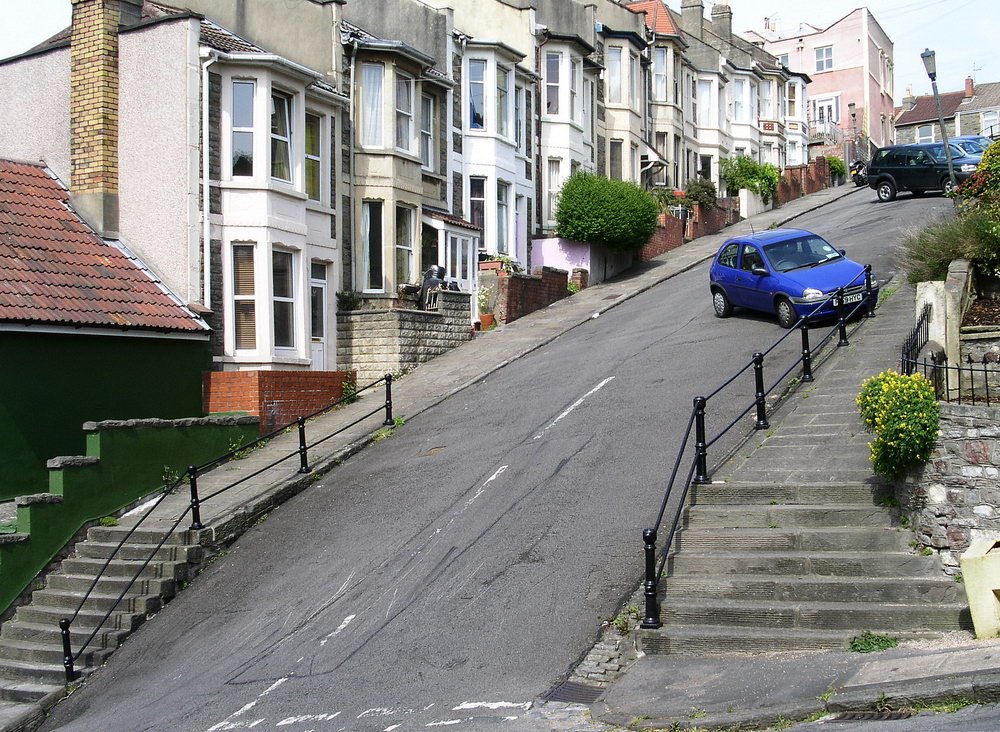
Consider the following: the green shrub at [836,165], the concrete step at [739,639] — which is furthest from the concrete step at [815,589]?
the green shrub at [836,165]

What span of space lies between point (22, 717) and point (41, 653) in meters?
1.55

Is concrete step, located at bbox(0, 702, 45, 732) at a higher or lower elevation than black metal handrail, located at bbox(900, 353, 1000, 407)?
lower

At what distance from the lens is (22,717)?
12703 mm

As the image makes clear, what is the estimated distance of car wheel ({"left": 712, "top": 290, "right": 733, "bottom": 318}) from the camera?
954 inches

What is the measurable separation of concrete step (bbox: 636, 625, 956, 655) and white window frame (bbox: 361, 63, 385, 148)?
1749 centimetres

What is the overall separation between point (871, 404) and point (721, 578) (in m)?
2.24

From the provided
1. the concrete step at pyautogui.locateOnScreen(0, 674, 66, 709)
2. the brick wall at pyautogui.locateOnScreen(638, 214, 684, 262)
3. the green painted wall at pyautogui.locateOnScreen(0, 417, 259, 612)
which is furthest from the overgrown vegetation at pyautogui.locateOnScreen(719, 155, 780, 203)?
the concrete step at pyautogui.locateOnScreen(0, 674, 66, 709)

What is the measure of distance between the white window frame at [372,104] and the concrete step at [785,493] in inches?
611

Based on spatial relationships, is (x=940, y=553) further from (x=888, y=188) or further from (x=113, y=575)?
(x=888, y=188)

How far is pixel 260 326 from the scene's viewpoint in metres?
21.3

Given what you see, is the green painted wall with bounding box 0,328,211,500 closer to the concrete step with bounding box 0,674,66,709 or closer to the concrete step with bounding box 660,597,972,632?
the concrete step with bounding box 0,674,66,709

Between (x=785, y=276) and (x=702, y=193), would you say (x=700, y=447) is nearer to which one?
(x=785, y=276)

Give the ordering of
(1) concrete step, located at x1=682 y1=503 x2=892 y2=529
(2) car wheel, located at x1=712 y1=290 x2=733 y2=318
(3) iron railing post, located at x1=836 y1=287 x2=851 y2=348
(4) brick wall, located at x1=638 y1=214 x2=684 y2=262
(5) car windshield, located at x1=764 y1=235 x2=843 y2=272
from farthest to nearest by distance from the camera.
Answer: (4) brick wall, located at x1=638 y1=214 x2=684 y2=262 → (2) car wheel, located at x1=712 y1=290 x2=733 y2=318 → (5) car windshield, located at x1=764 y1=235 x2=843 y2=272 → (3) iron railing post, located at x1=836 y1=287 x2=851 y2=348 → (1) concrete step, located at x1=682 y1=503 x2=892 y2=529

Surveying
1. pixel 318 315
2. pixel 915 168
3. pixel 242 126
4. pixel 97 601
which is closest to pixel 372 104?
pixel 242 126
